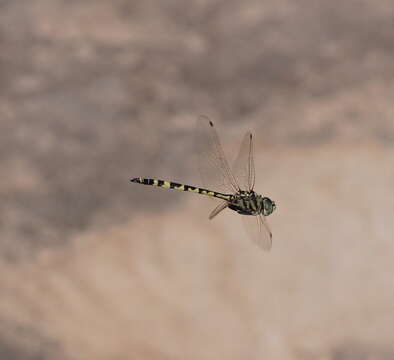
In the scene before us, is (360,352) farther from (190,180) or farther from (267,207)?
(267,207)

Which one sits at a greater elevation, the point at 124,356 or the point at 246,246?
the point at 246,246

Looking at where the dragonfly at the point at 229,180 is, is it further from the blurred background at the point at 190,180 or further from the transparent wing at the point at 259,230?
the blurred background at the point at 190,180

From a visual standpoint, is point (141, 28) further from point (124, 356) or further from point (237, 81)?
point (124, 356)

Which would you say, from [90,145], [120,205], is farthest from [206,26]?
[120,205]

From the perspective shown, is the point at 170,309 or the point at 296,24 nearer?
the point at 170,309

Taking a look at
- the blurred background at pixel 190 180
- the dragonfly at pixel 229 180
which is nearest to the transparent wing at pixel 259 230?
the dragonfly at pixel 229 180
